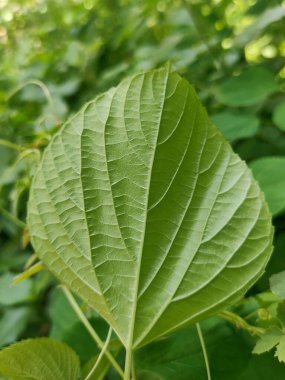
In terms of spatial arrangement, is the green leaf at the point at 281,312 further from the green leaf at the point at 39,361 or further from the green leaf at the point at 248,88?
the green leaf at the point at 248,88

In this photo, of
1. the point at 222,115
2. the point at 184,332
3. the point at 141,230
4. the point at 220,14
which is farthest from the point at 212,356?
the point at 220,14

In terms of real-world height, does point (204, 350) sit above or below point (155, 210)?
below

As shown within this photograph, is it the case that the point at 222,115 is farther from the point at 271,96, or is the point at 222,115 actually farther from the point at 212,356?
the point at 212,356

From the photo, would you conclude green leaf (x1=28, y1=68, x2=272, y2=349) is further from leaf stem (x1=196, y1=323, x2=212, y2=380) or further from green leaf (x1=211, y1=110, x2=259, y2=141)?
green leaf (x1=211, y1=110, x2=259, y2=141)

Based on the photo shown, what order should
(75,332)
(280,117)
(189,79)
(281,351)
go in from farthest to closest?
(189,79) → (280,117) → (75,332) → (281,351)

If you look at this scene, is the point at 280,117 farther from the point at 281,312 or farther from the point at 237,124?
the point at 281,312

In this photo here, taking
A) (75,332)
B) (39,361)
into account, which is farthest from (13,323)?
(39,361)

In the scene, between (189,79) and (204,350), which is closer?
(204,350)
